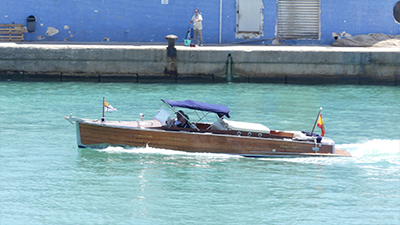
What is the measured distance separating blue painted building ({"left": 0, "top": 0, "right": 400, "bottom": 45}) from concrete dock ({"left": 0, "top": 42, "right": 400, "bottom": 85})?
10.3ft

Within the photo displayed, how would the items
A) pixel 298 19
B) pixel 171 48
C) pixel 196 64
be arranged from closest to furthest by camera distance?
pixel 171 48
pixel 196 64
pixel 298 19

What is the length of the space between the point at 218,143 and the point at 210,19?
14560mm

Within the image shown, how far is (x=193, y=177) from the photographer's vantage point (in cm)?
1191

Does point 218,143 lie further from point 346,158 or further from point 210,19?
point 210,19

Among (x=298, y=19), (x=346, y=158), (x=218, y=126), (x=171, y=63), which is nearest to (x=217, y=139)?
(x=218, y=126)

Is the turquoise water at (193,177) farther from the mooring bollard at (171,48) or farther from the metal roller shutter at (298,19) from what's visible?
the metal roller shutter at (298,19)

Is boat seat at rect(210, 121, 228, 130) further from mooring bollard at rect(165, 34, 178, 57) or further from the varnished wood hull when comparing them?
mooring bollard at rect(165, 34, 178, 57)

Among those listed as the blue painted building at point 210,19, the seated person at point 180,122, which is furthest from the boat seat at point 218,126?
the blue painted building at point 210,19

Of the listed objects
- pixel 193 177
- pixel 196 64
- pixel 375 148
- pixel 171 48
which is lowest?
pixel 193 177

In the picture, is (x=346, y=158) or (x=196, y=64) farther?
(x=196, y=64)

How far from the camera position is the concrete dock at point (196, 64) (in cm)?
2381

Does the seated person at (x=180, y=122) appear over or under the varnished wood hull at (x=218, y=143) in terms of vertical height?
over

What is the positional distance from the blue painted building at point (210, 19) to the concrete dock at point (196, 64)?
3.13 meters

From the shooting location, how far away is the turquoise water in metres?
9.90
